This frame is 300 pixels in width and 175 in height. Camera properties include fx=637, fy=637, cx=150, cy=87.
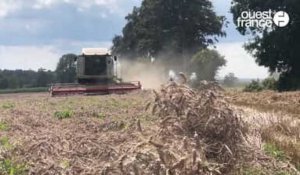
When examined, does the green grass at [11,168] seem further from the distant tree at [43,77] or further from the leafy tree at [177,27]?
the distant tree at [43,77]

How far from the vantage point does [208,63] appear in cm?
7019

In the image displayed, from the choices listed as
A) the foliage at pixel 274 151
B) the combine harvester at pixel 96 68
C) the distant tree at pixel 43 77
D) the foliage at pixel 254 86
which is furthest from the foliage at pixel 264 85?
the distant tree at pixel 43 77

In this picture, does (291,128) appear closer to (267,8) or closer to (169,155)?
(169,155)

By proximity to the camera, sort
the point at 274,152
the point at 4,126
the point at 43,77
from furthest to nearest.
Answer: the point at 43,77 → the point at 4,126 → the point at 274,152

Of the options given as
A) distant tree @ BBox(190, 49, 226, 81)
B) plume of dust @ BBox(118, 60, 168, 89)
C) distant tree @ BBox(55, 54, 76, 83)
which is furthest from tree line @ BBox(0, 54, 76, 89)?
distant tree @ BBox(190, 49, 226, 81)

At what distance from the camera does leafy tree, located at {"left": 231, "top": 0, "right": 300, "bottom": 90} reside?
4950 cm

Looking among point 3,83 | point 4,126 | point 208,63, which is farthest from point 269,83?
point 3,83

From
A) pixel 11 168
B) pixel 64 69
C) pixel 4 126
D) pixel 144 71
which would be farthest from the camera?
pixel 64 69

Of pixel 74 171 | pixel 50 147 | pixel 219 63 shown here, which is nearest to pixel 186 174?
pixel 74 171

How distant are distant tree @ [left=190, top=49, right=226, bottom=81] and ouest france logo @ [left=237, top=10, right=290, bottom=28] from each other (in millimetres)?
13564

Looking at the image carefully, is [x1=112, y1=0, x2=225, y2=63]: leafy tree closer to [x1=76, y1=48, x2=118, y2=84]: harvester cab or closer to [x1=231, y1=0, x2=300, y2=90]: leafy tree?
[x1=231, y1=0, x2=300, y2=90]: leafy tree

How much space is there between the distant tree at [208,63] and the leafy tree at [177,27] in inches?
382

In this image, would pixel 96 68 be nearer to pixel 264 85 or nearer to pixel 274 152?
pixel 264 85

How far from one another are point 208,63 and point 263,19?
60.4 ft
